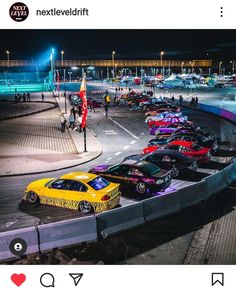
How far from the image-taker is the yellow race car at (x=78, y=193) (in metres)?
13.4

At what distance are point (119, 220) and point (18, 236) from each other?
3.26 metres

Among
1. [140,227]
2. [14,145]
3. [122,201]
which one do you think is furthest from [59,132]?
[140,227]

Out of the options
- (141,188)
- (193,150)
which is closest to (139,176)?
(141,188)

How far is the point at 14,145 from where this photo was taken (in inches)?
1046

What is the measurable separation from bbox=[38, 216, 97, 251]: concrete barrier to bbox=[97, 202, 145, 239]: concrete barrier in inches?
11.4

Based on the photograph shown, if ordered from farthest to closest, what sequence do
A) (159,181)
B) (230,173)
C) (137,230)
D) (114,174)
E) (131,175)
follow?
1. (230,173)
2. (114,174)
3. (131,175)
4. (159,181)
5. (137,230)

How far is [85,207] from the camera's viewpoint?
13.6 m

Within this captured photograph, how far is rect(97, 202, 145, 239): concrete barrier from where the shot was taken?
38.8ft

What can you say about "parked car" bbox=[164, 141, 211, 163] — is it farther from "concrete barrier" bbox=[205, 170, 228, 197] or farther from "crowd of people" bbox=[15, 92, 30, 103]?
"crowd of people" bbox=[15, 92, 30, 103]

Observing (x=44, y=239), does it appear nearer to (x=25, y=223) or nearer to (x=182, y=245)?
(x=25, y=223)
